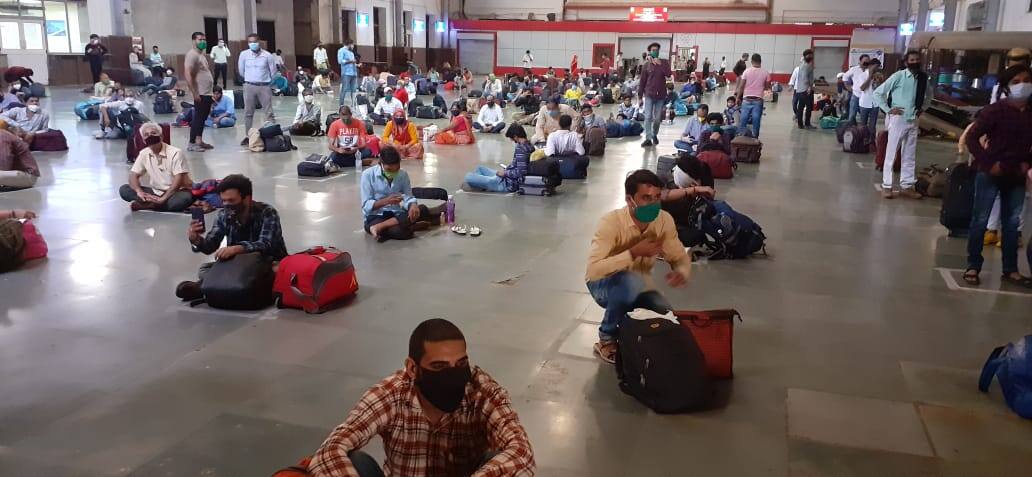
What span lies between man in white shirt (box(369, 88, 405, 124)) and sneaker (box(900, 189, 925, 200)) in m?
11.4

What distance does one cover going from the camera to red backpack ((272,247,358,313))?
6242mm

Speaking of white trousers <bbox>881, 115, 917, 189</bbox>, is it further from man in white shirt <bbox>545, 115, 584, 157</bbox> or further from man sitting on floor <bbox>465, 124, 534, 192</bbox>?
man sitting on floor <bbox>465, 124, 534, 192</bbox>

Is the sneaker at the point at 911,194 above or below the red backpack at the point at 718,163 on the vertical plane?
below

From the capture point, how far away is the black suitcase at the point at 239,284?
6254mm

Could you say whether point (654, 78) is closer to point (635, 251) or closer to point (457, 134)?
point (457, 134)

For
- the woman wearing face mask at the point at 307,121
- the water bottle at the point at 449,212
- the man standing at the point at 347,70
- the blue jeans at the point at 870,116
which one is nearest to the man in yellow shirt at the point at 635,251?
the water bottle at the point at 449,212

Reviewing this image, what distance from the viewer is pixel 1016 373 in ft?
15.5

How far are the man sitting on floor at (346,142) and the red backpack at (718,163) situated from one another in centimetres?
595

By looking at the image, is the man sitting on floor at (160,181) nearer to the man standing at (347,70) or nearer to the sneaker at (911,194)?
the sneaker at (911,194)

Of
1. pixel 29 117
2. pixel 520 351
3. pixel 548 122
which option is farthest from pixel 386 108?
pixel 520 351

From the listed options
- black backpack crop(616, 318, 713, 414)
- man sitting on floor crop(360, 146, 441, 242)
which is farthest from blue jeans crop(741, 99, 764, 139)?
black backpack crop(616, 318, 713, 414)

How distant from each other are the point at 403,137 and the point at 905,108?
29.1 ft

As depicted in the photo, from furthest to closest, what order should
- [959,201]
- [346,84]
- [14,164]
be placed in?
1. [346,84]
2. [14,164]
3. [959,201]

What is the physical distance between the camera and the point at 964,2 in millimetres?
27062
